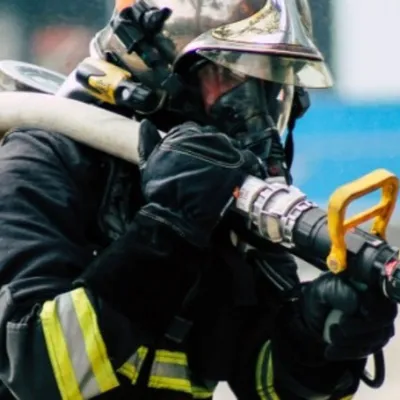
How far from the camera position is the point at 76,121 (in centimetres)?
249

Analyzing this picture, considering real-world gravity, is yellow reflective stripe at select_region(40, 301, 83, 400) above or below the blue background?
above

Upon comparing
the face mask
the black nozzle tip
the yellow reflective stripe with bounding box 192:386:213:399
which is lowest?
the yellow reflective stripe with bounding box 192:386:213:399

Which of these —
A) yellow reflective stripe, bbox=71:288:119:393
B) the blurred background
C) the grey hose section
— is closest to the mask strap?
the grey hose section

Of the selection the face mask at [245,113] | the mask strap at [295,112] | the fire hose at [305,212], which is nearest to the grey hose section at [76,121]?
the fire hose at [305,212]

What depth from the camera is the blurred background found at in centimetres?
479

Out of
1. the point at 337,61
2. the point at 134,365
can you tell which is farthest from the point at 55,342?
the point at 337,61

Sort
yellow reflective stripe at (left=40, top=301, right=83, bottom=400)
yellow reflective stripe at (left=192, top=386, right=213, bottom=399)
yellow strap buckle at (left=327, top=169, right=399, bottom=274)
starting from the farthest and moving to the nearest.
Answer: yellow reflective stripe at (left=192, top=386, right=213, bottom=399) < yellow reflective stripe at (left=40, top=301, right=83, bottom=400) < yellow strap buckle at (left=327, top=169, right=399, bottom=274)

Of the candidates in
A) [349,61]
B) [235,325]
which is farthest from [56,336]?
[349,61]

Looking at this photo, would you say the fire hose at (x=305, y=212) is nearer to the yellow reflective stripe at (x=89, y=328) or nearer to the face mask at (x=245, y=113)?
the face mask at (x=245, y=113)

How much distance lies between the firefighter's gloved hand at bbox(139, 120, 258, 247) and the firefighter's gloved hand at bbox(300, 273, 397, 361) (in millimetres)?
189

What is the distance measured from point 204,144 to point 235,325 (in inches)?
19.2

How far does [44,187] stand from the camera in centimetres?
240

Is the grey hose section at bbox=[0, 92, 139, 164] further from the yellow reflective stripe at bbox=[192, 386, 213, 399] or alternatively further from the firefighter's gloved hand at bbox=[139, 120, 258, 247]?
the yellow reflective stripe at bbox=[192, 386, 213, 399]

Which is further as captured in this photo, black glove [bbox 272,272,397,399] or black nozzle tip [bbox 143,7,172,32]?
black nozzle tip [bbox 143,7,172,32]
